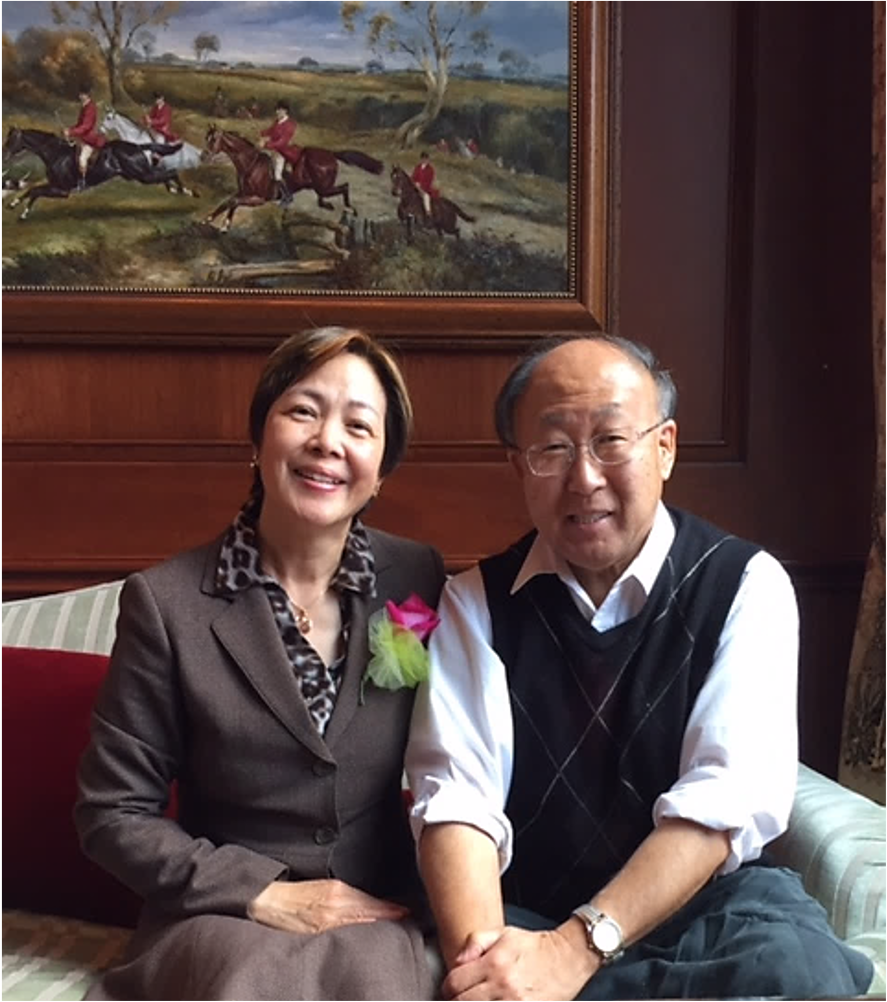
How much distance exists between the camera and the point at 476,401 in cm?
97

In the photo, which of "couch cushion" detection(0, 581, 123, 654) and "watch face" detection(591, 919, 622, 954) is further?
"couch cushion" detection(0, 581, 123, 654)

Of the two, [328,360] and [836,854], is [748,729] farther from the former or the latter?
[328,360]

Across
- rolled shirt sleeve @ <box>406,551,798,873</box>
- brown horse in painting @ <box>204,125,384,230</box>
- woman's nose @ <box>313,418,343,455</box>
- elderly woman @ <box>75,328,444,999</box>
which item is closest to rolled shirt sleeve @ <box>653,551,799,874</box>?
rolled shirt sleeve @ <box>406,551,798,873</box>

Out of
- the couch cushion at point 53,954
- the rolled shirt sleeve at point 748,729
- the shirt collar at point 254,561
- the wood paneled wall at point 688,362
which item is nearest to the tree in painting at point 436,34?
the wood paneled wall at point 688,362

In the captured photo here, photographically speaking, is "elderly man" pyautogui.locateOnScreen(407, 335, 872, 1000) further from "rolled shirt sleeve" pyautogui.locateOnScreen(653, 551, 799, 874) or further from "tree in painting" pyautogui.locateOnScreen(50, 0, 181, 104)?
"tree in painting" pyautogui.locateOnScreen(50, 0, 181, 104)

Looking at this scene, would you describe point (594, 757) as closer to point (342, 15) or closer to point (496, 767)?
point (496, 767)

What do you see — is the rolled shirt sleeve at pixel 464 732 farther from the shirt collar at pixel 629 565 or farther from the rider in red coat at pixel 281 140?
the rider in red coat at pixel 281 140

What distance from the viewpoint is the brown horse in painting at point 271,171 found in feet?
3.07

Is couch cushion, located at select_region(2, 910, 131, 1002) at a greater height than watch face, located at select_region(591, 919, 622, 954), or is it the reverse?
watch face, located at select_region(591, 919, 622, 954)

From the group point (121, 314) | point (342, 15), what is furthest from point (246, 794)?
point (342, 15)

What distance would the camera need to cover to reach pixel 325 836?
97 cm

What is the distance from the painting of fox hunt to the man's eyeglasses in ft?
0.45

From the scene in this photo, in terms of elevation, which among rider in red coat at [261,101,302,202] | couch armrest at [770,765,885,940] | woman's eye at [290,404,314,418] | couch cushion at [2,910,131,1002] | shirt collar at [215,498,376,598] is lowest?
couch cushion at [2,910,131,1002]

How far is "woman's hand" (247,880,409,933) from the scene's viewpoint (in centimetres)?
94
